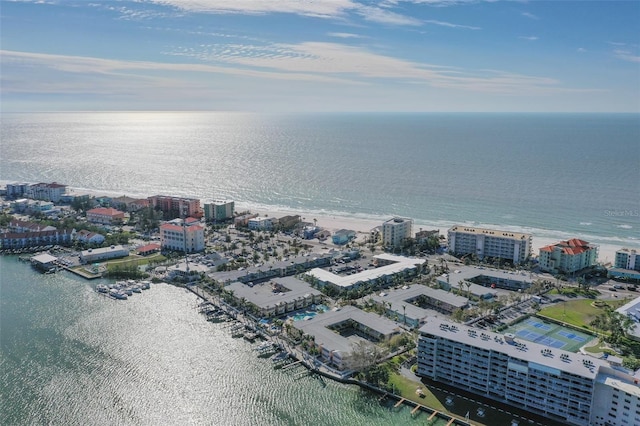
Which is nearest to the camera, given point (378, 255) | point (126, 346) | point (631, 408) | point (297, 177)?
point (631, 408)

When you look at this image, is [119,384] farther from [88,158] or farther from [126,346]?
[88,158]

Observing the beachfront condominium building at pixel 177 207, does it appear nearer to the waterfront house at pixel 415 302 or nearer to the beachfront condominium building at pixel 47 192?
the beachfront condominium building at pixel 47 192

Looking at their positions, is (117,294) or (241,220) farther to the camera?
(241,220)

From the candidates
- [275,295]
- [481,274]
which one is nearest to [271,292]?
[275,295]

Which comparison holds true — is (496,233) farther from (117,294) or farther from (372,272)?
(117,294)

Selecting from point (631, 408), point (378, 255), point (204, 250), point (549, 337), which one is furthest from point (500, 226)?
point (631, 408)

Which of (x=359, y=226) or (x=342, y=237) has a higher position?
(x=342, y=237)
